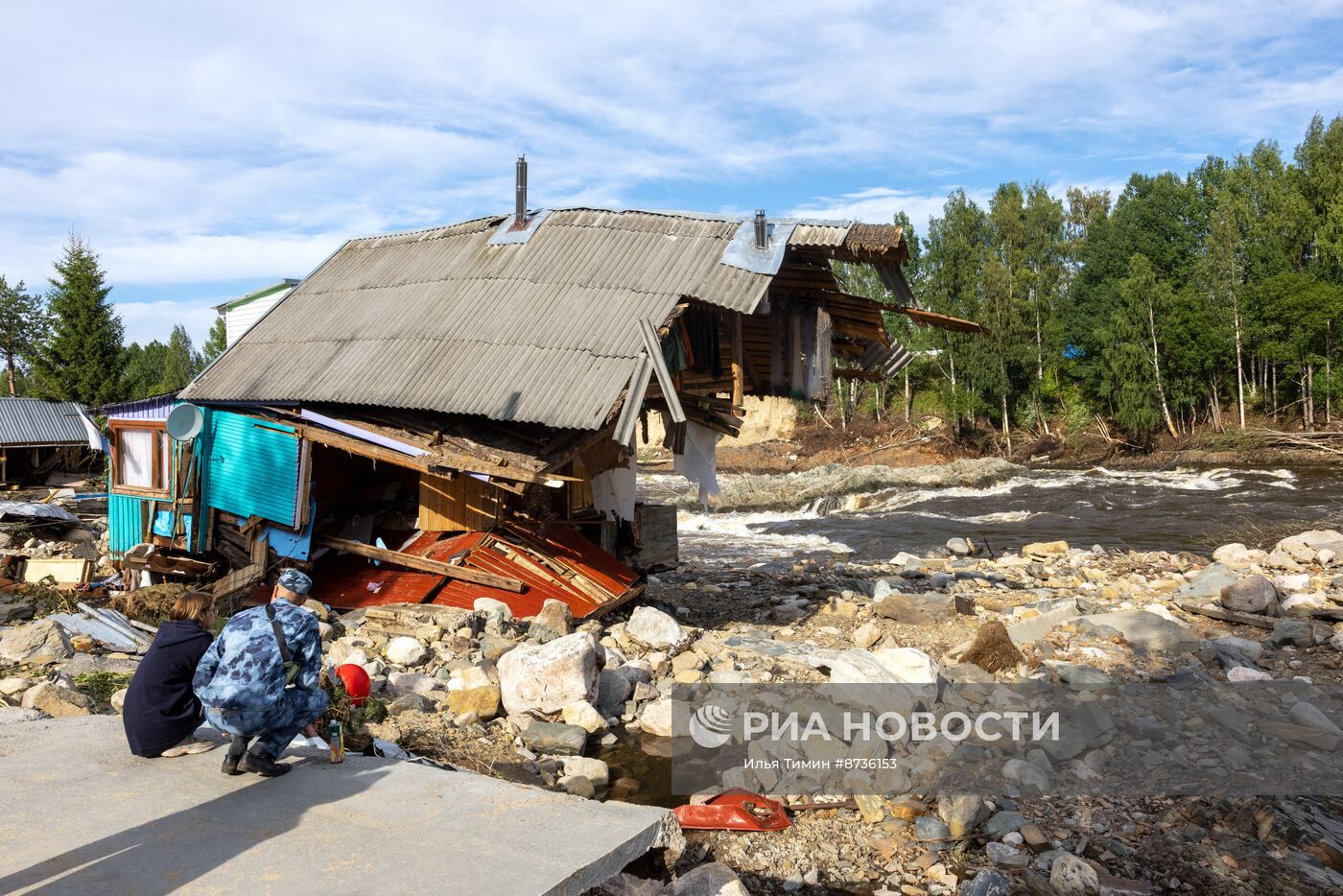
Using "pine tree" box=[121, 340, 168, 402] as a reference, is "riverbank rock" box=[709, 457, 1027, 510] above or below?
below

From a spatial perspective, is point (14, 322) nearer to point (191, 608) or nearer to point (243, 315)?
point (243, 315)

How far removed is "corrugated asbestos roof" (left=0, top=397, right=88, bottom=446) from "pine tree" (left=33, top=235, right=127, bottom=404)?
178 inches

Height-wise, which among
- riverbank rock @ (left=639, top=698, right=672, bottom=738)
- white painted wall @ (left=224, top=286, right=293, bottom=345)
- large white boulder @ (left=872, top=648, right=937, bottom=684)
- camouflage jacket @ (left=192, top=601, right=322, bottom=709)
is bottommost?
riverbank rock @ (left=639, top=698, right=672, bottom=738)

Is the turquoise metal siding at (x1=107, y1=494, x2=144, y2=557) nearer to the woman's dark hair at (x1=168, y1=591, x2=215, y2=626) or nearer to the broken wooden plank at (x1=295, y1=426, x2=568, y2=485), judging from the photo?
the broken wooden plank at (x1=295, y1=426, x2=568, y2=485)

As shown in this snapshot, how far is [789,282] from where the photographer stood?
34.5ft

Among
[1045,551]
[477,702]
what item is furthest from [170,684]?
[1045,551]

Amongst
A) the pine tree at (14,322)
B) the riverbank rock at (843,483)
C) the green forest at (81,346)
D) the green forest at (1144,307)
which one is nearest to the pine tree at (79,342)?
the green forest at (81,346)

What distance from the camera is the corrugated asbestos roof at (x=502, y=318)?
8.69m

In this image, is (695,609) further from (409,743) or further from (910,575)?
(409,743)

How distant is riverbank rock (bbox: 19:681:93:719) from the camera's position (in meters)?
5.62

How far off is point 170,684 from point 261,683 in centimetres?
67

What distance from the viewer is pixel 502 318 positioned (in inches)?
382

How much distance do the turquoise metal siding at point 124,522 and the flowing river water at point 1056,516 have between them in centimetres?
1050

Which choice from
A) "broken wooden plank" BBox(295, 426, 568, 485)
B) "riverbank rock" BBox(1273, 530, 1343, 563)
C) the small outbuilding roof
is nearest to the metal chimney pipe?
"broken wooden plank" BBox(295, 426, 568, 485)
